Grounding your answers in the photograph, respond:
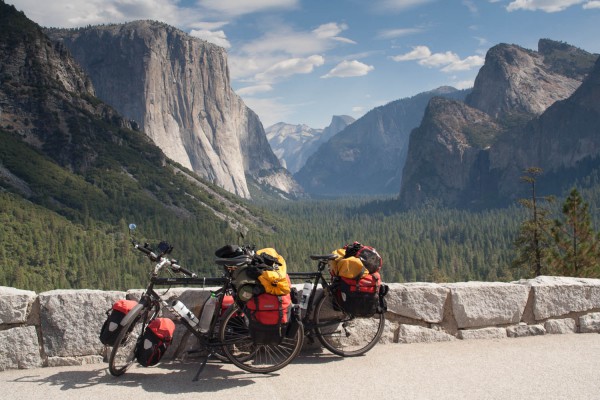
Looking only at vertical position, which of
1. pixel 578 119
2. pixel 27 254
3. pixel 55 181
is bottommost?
pixel 27 254

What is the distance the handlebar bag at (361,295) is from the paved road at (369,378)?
749 millimetres

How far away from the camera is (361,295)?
23.4 feet

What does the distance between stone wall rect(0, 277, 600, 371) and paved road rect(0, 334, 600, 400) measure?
30cm

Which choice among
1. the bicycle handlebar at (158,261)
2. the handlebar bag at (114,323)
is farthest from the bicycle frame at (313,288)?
the handlebar bag at (114,323)

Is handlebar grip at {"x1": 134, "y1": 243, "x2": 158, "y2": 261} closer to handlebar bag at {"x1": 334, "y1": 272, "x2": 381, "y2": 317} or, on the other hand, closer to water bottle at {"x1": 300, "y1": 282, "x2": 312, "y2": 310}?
water bottle at {"x1": 300, "y1": 282, "x2": 312, "y2": 310}

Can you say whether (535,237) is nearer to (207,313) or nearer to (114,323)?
(207,313)

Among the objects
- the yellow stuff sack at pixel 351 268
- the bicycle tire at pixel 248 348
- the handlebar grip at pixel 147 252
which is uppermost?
the handlebar grip at pixel 147 252

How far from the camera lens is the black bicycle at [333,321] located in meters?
7.38

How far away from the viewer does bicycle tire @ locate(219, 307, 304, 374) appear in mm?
6832

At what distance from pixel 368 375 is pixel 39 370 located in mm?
4461

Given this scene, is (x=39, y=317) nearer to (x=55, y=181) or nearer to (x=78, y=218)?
(x=78, y=218)

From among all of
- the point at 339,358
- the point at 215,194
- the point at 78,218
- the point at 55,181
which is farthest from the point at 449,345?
the point at 215,194

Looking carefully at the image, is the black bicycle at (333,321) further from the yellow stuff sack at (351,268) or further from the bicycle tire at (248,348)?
the bicycle tire at (248,348)

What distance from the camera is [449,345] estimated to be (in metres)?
7.89
